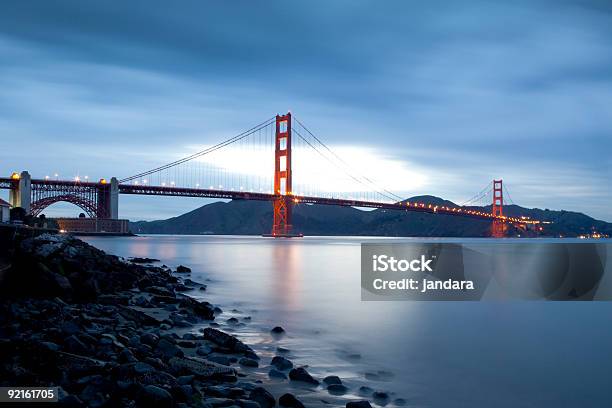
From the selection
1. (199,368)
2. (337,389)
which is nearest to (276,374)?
(337,389)

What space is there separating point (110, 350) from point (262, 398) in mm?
1727

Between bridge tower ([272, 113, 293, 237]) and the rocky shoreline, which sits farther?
bridge tower ([272, 113, 293, 237])

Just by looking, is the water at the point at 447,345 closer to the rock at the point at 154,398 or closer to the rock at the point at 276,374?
the rock at the point at 276,374

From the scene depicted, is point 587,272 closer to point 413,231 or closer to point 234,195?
point 234,195

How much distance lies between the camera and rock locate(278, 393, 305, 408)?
4.80 meters

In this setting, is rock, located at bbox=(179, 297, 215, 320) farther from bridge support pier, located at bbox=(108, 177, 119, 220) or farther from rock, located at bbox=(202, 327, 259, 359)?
bridge support pier, located at bbox=(108, 177, 119, 220)

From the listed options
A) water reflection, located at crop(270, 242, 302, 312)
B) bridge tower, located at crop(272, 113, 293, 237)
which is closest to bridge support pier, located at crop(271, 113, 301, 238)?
bridge tower, located at crop(272, 113, 293, 237)

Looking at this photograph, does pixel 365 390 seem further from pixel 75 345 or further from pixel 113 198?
pixel 113 198

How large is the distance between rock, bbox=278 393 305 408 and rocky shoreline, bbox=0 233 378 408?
0.01 m

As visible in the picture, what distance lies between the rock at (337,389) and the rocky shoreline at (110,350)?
1cm

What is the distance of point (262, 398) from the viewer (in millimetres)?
4734

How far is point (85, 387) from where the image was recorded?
4.04 m

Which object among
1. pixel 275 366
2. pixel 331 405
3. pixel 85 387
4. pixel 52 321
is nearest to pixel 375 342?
pixel 275 366

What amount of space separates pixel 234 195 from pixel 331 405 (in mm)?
58257
